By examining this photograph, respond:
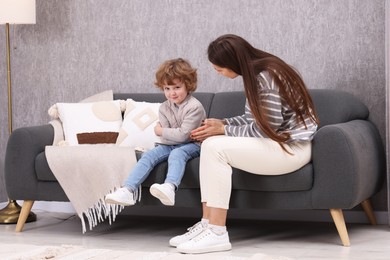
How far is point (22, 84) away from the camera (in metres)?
4.86

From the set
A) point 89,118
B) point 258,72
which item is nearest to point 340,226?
point 258,72

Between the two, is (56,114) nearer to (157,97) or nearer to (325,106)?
(157,97)

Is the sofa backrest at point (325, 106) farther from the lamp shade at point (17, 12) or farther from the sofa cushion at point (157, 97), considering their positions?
the lamp shade at point (17, 12)

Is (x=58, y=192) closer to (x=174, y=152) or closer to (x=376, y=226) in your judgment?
(x=174, y=152)

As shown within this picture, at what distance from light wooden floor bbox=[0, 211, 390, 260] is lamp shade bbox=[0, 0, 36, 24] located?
3.81 ft

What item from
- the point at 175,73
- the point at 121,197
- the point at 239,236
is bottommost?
the point at 239,236

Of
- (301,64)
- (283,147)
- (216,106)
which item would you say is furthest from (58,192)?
(301,64)

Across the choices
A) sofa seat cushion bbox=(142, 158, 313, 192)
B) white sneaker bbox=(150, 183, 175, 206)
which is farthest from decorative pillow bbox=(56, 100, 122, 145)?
white sneaker bbox=(150, 183, 175, 206)

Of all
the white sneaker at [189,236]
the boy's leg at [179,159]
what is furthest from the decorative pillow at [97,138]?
the white sneaker at [189,236]

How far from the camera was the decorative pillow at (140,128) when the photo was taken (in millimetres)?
4055

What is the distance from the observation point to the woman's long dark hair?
3.22 m

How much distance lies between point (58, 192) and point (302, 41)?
5.11ft

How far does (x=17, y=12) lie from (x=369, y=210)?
2257 millimetres

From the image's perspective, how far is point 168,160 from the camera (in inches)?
138
